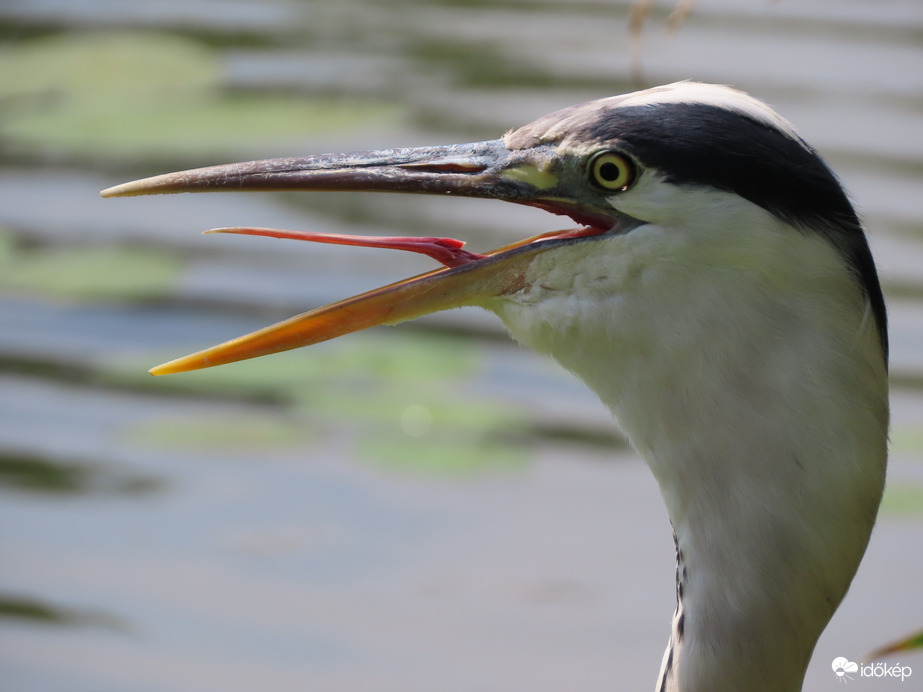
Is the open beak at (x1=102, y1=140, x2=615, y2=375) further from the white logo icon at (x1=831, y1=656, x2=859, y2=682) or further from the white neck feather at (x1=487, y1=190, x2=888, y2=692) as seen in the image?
the white logo icon at (x1=831, y1=656, x2=859, y2=682)

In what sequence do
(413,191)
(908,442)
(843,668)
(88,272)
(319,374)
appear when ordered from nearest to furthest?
(413,191), (843,668), (908,442), (319,374), (88,272)

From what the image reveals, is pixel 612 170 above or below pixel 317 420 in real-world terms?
below

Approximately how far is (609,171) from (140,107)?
499 cm

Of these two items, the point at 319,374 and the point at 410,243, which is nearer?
the point at 410,243

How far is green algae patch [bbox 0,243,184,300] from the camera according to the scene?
491cm

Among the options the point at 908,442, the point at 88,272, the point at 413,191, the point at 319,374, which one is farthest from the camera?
the point at 88,272

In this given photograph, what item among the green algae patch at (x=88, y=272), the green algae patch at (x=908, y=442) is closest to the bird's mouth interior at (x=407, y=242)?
the green algae patch at (x=908, y=442)

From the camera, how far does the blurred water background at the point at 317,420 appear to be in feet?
11.7

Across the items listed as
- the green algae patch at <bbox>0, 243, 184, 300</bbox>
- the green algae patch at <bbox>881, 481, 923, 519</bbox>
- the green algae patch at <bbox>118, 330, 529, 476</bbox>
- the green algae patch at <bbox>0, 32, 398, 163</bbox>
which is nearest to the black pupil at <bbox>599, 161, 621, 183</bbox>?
the green algae patch at <bbox>118, 330, 529, 476</bbox>

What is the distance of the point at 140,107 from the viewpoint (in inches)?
249

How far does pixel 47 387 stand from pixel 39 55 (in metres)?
2.97

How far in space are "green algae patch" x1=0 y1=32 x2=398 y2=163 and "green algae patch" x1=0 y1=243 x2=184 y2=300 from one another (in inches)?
35.8

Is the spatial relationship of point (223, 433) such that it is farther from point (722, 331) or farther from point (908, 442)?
point (722, 331)

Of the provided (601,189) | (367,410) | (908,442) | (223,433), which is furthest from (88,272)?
(601,189)
